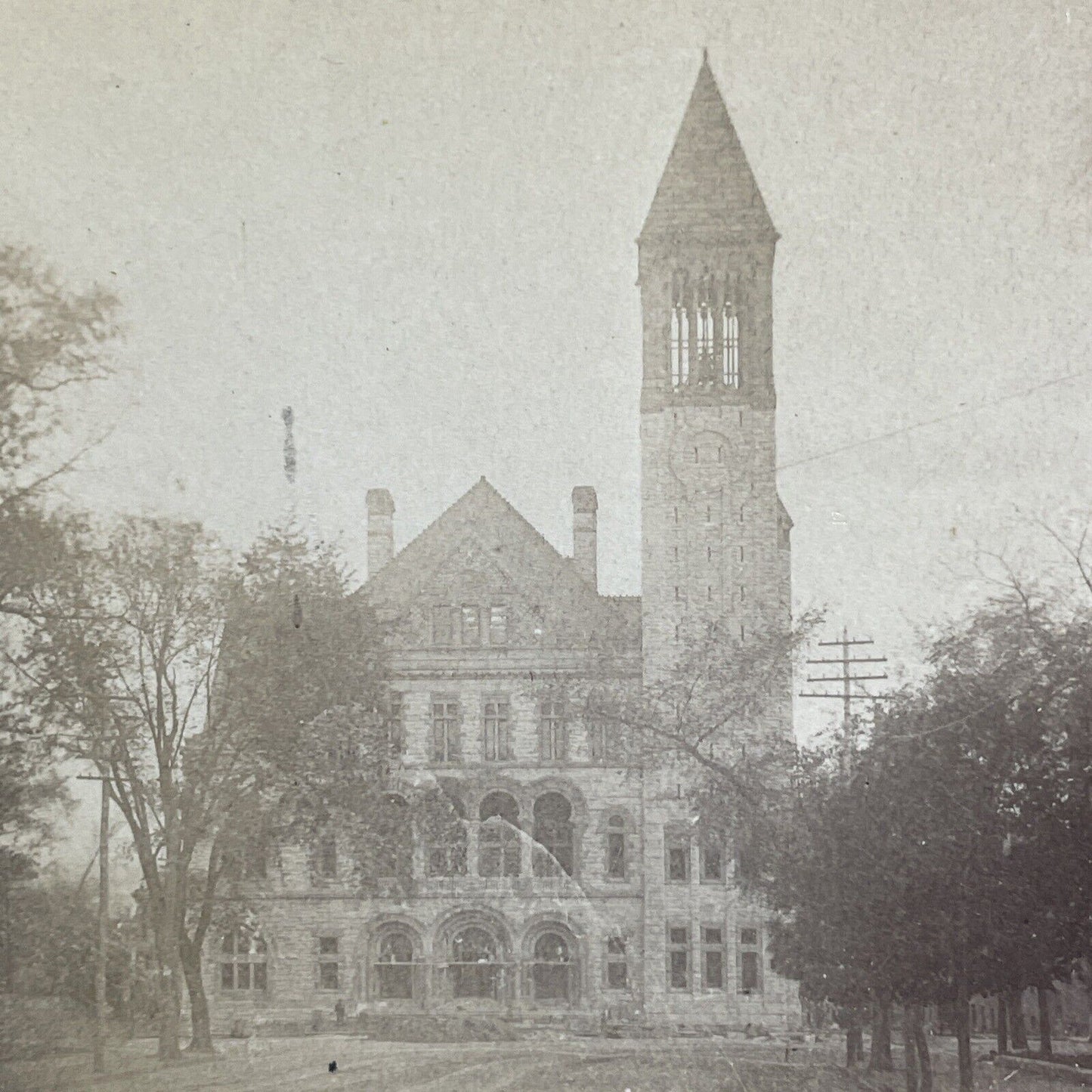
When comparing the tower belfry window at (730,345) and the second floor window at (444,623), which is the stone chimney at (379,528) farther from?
the tower belfry window at (730,345)

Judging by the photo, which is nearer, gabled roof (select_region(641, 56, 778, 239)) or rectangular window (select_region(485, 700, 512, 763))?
gabled roof (select_region(641, 56, 778, 239))

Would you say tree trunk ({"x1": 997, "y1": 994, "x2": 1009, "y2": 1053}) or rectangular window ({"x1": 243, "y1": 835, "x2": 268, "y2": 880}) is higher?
rectangular window ({"x1": 243, "y1": 835, "x2": 268, "y2": 880})

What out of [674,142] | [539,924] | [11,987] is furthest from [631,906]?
[674,142]

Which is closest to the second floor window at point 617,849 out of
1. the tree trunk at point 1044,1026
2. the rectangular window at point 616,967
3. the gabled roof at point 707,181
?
the rectangular window at point 616,967

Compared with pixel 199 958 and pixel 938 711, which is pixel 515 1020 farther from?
pixel 938 711

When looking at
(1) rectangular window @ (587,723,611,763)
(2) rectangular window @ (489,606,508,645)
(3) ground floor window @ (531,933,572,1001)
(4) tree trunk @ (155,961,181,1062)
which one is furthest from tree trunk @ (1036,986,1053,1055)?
(4) tree trunk @ (155,961,181,1062)

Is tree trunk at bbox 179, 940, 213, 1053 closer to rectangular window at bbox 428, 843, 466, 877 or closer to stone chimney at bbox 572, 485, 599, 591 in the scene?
rectangular window at bbox 428, 843, 466, 877

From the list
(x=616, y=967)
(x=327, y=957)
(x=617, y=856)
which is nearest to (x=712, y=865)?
(x=617, y=856)
